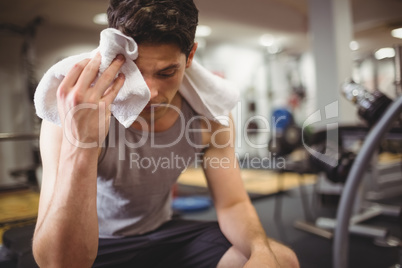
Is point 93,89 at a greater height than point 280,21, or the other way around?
point 280,21

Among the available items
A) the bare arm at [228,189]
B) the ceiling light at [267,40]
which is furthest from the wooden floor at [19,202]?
Result: the ceiling light at [267,40]

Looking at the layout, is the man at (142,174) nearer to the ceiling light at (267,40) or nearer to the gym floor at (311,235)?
the gym floor at (311,235)

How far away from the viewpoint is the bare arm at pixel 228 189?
1.05 meters

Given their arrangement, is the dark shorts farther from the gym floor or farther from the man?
the gym floor

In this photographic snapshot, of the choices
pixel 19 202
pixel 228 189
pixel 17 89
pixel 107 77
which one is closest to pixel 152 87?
pixel 107 77

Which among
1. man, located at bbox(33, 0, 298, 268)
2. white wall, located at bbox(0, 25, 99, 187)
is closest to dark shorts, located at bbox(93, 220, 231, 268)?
man, located at bbox(33, 0, 298, 268)

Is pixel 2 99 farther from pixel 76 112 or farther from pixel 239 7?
pixel 76 112

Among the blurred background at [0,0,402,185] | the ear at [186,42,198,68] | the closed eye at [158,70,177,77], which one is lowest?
the closed eye at [158,70,177,77]

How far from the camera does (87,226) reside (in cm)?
75

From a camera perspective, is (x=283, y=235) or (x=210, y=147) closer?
(x=210, y=147)

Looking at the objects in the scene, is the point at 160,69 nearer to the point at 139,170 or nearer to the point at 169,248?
the point at 139,170

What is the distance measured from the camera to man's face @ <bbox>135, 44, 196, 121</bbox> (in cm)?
82

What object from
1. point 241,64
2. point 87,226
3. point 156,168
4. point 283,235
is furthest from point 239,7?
point 87,226

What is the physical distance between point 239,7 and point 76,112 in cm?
400
